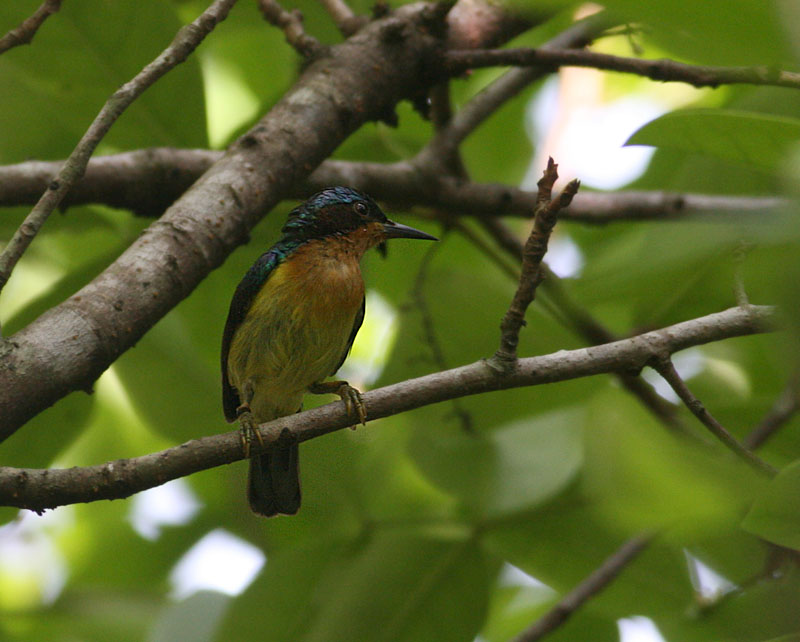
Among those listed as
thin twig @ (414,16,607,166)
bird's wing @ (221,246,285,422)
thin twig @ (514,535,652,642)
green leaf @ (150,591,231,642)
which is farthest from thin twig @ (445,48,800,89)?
green leaf @ (150,591,231,642)

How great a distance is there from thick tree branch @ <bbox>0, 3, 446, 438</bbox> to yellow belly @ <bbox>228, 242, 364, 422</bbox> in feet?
2.17

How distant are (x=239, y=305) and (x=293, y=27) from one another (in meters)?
1.29

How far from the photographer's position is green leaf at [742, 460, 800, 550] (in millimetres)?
1085

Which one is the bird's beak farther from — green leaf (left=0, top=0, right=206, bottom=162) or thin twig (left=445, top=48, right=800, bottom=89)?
green leaf (left=0, top=0, right=206, bottom=162)

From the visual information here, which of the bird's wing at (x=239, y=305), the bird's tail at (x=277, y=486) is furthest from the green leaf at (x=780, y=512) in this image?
the bird's wing at (x=239, y=305)

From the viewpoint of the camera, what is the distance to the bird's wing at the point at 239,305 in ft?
13.3

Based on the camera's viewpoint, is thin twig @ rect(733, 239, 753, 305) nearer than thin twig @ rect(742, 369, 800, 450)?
Yes

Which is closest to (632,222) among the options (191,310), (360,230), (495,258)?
(495,258)

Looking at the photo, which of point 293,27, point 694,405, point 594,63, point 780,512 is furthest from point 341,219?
point 780,512

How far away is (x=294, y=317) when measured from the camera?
4.12 meters

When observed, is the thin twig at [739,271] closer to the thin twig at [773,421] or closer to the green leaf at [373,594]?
the thin twig at [773,421]

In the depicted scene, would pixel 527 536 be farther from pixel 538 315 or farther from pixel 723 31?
pixel 723 31

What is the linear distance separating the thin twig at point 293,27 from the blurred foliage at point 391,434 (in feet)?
1.35

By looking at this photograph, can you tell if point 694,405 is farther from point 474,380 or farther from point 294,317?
point 294,317
